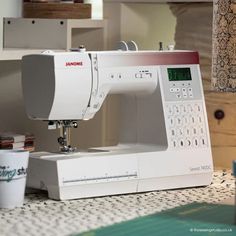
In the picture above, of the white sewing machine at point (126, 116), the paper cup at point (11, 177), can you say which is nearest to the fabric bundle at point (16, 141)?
the white sewing machine at point (126, 116)

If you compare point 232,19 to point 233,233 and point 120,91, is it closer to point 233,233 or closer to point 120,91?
point 120,91

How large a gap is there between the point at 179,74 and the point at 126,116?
7.5 inches

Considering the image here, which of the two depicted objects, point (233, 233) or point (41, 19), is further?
point (41, 19)

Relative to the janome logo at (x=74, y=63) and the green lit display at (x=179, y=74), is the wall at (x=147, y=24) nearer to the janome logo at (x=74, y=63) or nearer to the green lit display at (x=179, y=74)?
A: the green lit display at (x=179, y=74)

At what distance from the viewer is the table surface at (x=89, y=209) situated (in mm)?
1834

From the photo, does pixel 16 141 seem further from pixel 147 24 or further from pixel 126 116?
pixel 147 24

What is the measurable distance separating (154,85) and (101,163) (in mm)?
276

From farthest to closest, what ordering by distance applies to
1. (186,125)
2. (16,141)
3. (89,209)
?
(16,141), (186,125), (89,209)

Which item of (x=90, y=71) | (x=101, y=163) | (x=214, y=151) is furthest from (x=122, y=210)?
(x=214, y=151)

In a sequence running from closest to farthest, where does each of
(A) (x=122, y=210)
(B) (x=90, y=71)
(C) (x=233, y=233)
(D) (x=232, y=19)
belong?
(C) (x=233, y=233) → (A) (x=122, y=210) → (B) (x=90, y=71) → (D) (x=232, y=19)

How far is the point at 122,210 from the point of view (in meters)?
2.03

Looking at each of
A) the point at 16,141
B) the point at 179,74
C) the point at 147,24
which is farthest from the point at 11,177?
the point at 147,24

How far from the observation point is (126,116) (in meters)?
2.41

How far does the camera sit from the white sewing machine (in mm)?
2123
